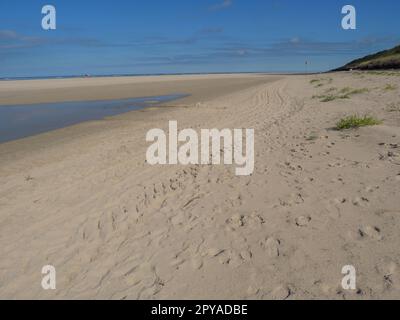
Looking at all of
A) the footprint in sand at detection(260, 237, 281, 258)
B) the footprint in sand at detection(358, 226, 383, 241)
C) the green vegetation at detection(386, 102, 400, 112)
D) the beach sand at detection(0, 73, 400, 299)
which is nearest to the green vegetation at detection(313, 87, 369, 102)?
the green vegetation at detection(386, 102, 400, 112)

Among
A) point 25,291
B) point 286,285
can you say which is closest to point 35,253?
point 25,291

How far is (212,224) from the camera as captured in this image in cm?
489

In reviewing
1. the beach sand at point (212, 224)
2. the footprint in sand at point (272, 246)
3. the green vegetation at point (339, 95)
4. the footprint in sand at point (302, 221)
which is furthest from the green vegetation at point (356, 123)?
the green vegetation at point (339, 95)

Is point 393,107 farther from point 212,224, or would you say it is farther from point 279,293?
point 279,293

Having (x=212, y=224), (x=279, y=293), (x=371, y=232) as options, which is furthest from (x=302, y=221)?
(x=279, y=293)

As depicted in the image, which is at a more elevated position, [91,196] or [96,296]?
[91,196]

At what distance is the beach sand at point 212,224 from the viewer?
3.72 metres

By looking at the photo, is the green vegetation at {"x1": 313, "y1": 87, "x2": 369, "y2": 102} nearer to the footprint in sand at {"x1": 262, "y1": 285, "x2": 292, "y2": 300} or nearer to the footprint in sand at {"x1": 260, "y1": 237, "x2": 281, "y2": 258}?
the footprint in sand at {"x1": 260, "y1": 237, "x2": 281, "y2": 258}

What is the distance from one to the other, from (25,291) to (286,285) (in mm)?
2740

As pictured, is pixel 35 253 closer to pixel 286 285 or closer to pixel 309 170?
pixel 286 285

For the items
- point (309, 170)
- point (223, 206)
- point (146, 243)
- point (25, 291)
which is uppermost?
point (309, 170)

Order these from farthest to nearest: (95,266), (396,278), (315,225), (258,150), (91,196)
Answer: (258,150) < (91,196) < (315,225) < (95,266) < (396,278)

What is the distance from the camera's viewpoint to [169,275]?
3.92m

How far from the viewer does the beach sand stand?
12.2 ft
